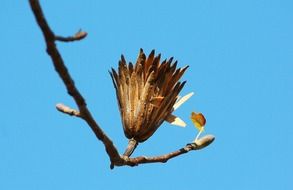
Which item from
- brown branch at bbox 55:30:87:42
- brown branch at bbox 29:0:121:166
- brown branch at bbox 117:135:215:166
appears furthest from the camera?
brown branch at bbox 117:135:215:166

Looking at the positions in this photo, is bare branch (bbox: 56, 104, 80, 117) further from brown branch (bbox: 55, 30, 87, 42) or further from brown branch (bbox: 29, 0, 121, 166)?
brown branch (bbox: 55, 30, 87, 42)

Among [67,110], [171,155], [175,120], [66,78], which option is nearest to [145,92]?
[175,120]

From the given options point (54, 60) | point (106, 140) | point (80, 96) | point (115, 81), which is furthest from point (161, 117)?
point (54, 60)

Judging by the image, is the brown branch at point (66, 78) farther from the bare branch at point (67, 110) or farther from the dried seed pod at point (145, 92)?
the dried seed pod at point (145, 92)

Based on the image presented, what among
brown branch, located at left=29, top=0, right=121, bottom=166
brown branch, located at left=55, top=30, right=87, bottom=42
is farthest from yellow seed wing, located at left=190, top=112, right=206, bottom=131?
brown branch, located at left=55, top=30, right=87, bottom=42

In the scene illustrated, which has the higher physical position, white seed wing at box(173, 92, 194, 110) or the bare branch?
white seed wing at box(173, 92, 194, 110)

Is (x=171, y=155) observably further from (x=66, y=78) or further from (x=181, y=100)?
(x=66, y=78)
